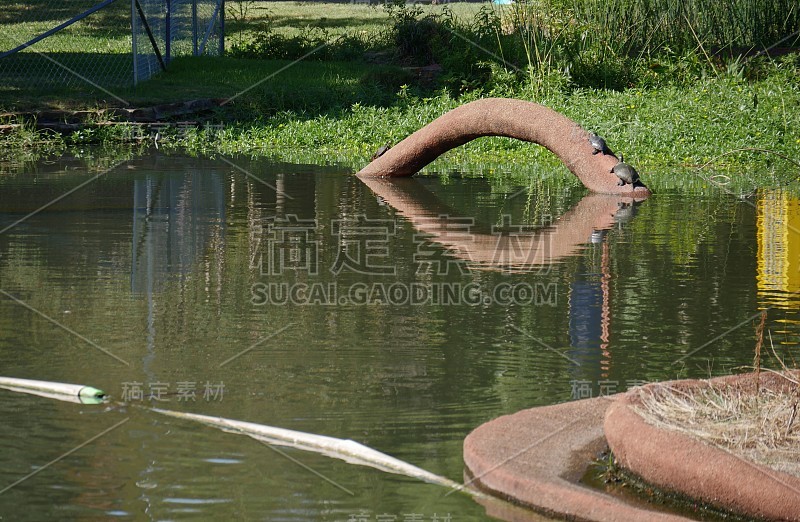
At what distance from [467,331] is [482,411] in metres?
1.54

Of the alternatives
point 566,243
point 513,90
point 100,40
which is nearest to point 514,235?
point 566,243

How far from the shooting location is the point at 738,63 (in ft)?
66.6

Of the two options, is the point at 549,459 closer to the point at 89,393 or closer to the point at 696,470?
the point at 696,470

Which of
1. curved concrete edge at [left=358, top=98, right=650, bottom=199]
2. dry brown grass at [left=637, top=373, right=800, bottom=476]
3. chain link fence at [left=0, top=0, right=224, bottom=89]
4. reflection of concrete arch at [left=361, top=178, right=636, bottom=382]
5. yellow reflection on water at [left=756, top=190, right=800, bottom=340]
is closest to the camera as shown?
dry brown grass at [left=637, top=373, right=800, bottom=476]

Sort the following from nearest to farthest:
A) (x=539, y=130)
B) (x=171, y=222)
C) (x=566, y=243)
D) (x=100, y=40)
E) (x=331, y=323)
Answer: (x=331, y=323) < (x=566, y=243) < (x=171, y=222) < (x=539, y=130) < (x=100, y=40)

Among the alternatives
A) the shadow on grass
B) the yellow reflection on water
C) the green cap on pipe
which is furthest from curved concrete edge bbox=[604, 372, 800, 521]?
the shadow on grass

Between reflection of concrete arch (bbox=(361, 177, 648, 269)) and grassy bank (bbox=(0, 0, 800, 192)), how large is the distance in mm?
2540

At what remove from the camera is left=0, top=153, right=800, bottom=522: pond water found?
4.77 metres

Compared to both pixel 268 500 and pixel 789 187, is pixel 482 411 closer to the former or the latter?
pixel 268 500

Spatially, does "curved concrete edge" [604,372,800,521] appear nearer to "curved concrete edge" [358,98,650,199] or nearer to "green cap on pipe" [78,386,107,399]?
"green cap on pipe" [78,386,107,399]

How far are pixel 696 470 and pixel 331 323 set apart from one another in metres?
3.29

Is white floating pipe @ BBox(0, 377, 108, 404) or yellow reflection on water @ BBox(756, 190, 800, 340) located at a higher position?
yellow reflection on water @ BBox(756, 190, 800, 340)

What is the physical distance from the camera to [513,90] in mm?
19766

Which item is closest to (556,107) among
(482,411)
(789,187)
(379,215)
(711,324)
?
(789,187)
